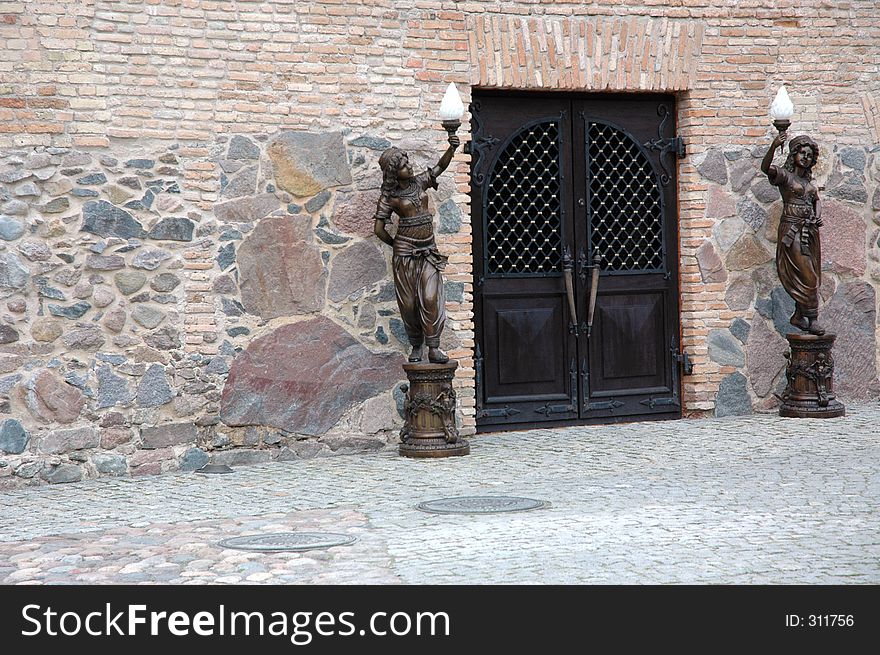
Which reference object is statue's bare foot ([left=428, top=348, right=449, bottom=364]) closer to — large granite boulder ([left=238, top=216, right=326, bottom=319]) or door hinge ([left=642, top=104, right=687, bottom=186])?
large granite boulder ([left=238, top=216, right=326, bottom=319])

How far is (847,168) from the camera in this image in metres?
11.6

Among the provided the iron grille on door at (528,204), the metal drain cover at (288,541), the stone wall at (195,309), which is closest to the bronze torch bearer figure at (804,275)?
the iron grille on door at (528,204)

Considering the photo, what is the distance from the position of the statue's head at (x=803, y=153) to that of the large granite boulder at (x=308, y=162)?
3.71 m

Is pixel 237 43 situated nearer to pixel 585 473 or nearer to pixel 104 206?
pixel 104 206

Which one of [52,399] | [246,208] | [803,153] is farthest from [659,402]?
[52,399]

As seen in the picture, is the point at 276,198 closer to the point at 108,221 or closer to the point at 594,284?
the point at 108,221

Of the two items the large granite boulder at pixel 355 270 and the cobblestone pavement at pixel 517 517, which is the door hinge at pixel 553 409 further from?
the large granite boulder at pixel 355 270

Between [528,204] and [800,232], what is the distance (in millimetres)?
2214

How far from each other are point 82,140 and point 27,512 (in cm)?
258

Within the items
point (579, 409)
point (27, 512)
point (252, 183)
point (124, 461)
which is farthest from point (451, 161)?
point (27, 512)

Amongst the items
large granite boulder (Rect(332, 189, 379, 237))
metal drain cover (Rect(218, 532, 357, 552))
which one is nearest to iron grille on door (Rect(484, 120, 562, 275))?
large granite boulder (Rect(332, 189, 379, 237))

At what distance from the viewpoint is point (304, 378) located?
983 cm

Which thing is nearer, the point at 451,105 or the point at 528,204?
the point at 451,105

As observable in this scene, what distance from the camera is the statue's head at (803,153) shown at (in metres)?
11.1
